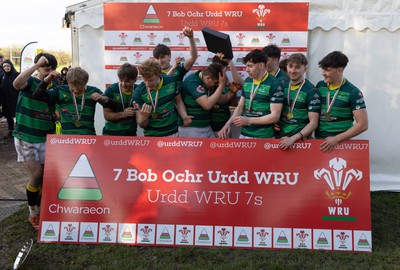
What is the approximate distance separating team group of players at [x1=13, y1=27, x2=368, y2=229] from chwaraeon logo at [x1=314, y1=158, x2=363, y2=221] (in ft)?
0.58

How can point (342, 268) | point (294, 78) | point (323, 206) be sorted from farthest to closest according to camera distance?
point (294, 78) → point (323, 206) → point (342, 268)

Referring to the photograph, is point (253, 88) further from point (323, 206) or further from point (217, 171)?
point (323, 206)

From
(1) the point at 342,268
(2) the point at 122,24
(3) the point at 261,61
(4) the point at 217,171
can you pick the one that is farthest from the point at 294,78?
(2) the point at 122,24

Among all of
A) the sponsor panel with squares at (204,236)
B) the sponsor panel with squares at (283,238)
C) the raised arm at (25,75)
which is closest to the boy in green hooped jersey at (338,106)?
the sponsor panel with squares at (283,238)

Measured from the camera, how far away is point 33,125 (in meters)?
3.99

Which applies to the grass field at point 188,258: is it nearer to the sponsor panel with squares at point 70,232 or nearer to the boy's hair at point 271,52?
the sponsor panel with squares at point 70,232

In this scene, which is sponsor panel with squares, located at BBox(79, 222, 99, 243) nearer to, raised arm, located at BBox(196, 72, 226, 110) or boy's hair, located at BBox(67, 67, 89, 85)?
boy's hair, located at BBox(67, 67, 89, 85)

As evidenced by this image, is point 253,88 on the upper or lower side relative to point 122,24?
lower

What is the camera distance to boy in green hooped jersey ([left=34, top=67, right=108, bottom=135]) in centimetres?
379

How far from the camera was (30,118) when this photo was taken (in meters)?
3.97

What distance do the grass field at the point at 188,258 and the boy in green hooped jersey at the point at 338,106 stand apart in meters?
1.02

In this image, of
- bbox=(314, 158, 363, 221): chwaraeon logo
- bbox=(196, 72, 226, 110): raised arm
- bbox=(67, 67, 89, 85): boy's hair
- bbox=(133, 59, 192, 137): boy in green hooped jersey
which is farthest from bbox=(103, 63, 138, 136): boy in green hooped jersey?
bbox=(314, 158, 363, 221): chwaraeon logo

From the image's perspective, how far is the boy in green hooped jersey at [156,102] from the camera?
3750 millimetres

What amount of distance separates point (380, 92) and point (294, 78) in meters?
2.14
